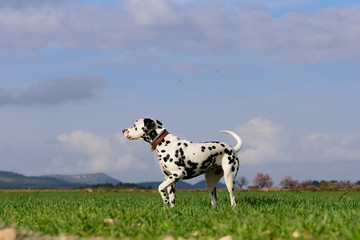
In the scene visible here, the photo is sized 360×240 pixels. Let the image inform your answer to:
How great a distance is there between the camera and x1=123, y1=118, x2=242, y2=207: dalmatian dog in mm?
10742

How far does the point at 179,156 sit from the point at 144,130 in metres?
1.02

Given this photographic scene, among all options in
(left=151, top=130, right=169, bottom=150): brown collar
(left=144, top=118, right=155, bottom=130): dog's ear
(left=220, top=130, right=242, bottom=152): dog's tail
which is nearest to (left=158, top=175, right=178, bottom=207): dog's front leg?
(left=151, top=130, right=169, bottom=150): brown collar

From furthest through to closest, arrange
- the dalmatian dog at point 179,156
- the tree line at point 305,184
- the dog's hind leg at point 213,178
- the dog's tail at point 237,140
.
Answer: the tree line at point 305,184 < the dog's tail at point 237,140 < the dog's hind leg at point 213,178 < the dalmatian dog at point 179,156

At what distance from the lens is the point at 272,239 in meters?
6.40

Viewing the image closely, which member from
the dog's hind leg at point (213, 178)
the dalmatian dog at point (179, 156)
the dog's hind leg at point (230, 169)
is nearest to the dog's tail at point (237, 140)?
the dalmatian dog at point (179, 156)

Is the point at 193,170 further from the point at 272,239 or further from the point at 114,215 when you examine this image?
the point at 272,239

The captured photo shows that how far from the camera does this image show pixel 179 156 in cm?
1074

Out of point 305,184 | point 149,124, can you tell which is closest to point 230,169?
point 149,124

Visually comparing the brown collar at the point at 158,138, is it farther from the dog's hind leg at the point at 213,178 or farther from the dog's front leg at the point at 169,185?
the dog's hind leg at the point at 213,178

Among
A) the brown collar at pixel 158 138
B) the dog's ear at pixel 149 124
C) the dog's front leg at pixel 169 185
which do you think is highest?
the dog's ear at pixel 149 124

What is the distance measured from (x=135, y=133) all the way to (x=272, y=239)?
17.4 feet

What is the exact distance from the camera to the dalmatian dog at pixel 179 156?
35.2ft

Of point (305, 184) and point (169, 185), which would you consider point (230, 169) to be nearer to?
point (169, 185)

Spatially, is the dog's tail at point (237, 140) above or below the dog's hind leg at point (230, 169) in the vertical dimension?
above
